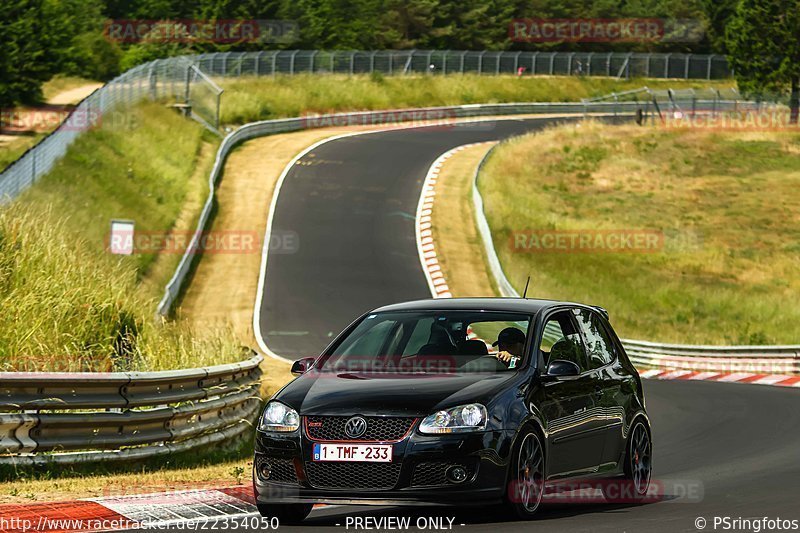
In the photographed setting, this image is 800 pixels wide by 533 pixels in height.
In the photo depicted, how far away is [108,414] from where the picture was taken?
11234mm

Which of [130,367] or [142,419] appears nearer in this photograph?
[142,419]

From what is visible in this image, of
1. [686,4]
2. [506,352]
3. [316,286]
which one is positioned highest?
[506,352]

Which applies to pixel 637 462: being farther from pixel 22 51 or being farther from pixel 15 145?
pixel 22 51

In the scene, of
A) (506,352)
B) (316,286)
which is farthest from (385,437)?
(316,286)

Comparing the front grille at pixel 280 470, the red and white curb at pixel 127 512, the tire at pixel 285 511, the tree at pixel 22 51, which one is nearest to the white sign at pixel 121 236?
the red and white curb at pixel 127 512

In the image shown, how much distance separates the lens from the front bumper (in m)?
8.29

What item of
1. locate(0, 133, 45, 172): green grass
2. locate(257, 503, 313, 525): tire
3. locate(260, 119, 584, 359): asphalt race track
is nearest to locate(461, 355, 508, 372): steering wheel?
locate(257, 503, 313, 525): tire

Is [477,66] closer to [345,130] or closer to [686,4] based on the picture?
[345,130]

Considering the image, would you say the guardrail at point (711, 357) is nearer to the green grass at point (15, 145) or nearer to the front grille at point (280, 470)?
the green grass at point (15, 145)

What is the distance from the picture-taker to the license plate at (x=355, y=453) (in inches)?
327

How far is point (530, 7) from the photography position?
114 metres

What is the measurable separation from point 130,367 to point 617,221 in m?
37.9

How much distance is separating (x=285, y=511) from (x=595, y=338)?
3109mm

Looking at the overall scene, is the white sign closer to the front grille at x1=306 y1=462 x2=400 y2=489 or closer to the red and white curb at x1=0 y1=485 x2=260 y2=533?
the red and white curb at x1=0 y1=485 x2=260 y2=533
